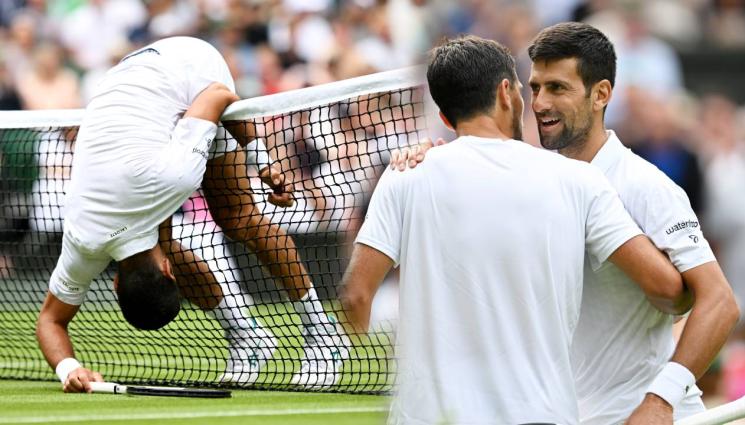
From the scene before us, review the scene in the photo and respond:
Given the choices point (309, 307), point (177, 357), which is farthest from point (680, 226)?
point (177, 357)

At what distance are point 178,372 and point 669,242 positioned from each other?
4.51 metres

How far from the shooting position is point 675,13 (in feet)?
46.4

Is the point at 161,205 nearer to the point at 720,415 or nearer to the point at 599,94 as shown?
the point at 599,94

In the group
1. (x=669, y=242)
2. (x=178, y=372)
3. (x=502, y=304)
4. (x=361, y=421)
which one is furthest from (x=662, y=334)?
(x=178, y=372)

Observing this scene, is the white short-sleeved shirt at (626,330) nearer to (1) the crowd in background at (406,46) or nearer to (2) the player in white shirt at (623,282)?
(2) the player in white shirt at (623,282)

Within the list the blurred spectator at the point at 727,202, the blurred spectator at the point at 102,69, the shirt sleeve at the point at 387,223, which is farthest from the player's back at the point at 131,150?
the blurred spectator at the point at 102,69

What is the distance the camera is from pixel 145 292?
21.6ft

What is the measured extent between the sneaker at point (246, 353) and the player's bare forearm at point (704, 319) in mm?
3468

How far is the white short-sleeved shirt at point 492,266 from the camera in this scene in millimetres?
3668

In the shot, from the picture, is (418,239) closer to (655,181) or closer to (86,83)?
(655,181)

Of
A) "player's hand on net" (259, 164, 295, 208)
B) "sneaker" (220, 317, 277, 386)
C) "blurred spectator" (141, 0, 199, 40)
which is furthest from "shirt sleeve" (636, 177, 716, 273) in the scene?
"blurred spectator" (141, 0, 199, 40)

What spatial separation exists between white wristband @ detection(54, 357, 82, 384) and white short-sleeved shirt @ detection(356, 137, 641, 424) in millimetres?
3350

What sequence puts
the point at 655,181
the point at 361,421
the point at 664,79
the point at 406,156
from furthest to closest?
the point at 664,79
the point at 361,421
the point at 655,181
the point at 406,156

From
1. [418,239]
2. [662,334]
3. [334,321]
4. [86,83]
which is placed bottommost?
[86,83]
